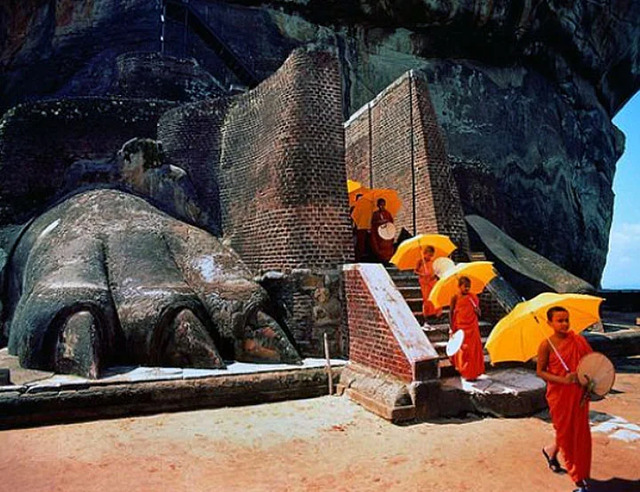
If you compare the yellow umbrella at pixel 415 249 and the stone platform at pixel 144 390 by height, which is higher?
the yellow umbrella at pixel 415 249

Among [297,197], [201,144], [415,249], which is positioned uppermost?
[201,144]

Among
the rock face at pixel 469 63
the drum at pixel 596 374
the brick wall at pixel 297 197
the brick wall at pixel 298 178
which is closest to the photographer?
the drum at pixel 596 374

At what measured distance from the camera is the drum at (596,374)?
3771 mm

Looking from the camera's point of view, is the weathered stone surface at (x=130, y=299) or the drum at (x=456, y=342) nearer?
the drum at (x=456, y=342)

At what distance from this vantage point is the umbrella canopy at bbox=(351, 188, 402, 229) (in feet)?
34.2

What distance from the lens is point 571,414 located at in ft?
12.8

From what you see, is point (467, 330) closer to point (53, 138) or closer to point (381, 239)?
point (381, 239)

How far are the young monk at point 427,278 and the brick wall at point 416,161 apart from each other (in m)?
1.72

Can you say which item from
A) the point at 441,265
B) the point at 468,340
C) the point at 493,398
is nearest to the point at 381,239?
the point at 441,265

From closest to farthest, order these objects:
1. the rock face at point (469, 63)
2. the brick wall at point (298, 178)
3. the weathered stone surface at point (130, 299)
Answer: the weathered stone surface at point (130, 299), the brick wall at point (298, 178), the rock face at point (469, 63)

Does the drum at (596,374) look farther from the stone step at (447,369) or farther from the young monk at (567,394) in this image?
the stone step at (447,369)

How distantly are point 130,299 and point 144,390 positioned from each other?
1868 millimetres

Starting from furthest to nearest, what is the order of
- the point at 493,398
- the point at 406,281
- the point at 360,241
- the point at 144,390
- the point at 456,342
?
the point at 360,241
the point at 406,281
the point at 456,342
the point at 144,390
the point at 493,398

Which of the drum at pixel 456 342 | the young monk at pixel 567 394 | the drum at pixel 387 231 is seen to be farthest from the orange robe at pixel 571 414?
the drum at pixel 387 231
